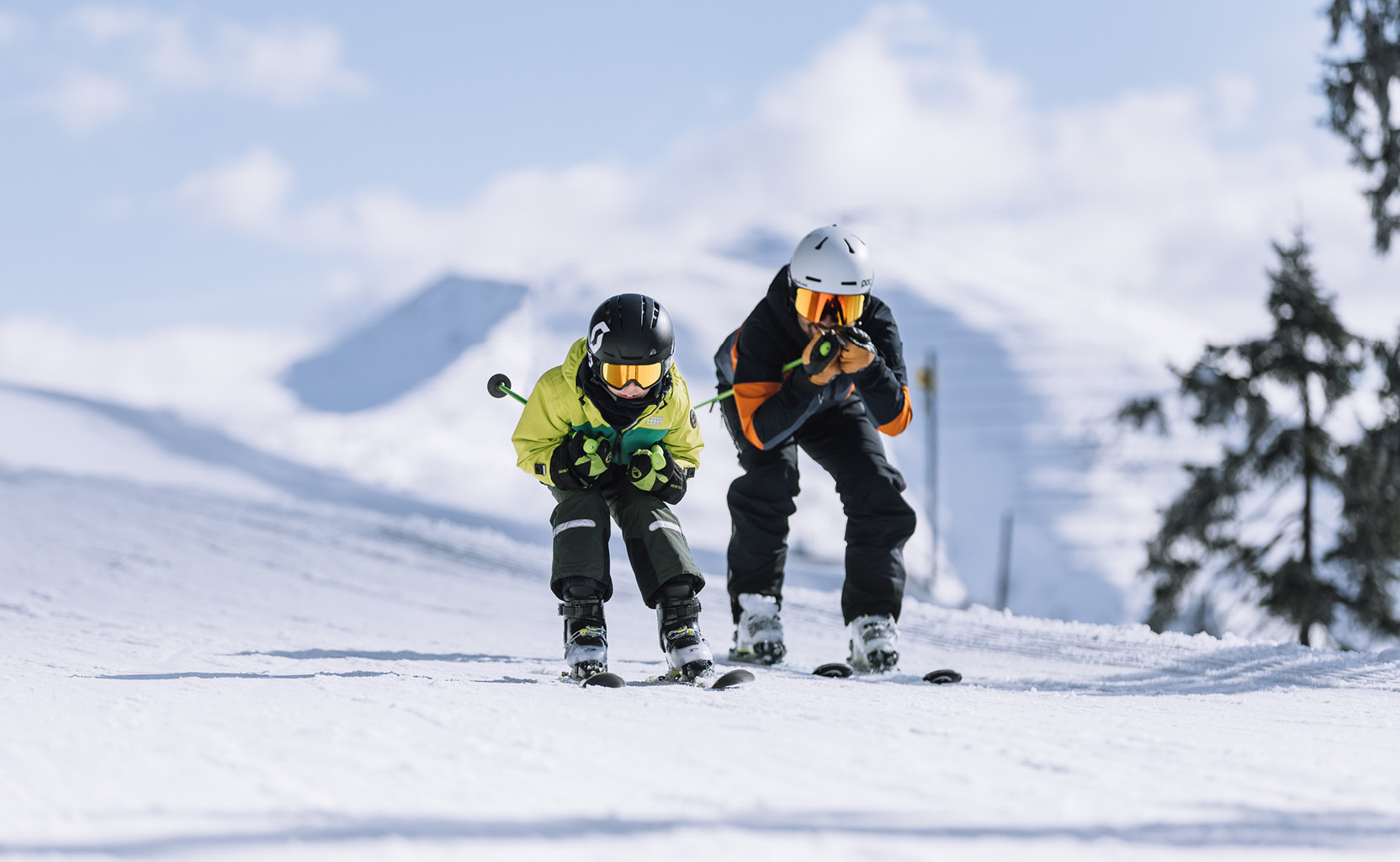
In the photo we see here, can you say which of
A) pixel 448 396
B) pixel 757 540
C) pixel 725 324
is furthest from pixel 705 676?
pixel 725 324

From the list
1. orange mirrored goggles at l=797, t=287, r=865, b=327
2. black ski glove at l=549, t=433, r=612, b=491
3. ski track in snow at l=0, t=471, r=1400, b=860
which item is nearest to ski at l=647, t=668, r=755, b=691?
ski track in snow at l=0, t=471, r=1400, b=860

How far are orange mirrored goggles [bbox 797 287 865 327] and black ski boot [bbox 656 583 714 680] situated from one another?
140cm

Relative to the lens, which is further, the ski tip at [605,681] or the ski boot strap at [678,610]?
the ski boot strap at [678,610]

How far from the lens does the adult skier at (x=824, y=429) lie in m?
4.98

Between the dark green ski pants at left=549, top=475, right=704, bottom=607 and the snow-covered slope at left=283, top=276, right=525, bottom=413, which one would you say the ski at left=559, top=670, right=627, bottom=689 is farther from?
the snow-covered slope at left=283, top=276, right=525, bottom=413

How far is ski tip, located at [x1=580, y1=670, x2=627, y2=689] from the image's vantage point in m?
4.13

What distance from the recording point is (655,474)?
4508 mm

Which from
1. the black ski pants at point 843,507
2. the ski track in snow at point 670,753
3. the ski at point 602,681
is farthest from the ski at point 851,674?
the ski at point 602,681

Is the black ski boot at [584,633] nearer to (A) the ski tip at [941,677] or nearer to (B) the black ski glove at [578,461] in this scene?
(B) the black ski glove at [578,461]

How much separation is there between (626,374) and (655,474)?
0.41 meters

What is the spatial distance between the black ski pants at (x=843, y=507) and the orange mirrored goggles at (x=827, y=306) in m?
0.49

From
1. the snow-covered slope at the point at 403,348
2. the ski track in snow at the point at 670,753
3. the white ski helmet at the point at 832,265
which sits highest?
the snow-covered slope at the point at 403,348

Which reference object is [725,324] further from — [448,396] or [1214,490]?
[1214,490]

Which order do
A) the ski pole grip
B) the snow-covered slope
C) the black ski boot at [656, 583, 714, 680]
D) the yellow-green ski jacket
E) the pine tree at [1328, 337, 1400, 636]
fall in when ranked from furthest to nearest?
the snow-covered slope → the pine tree at [1328, 337, 1400, 636] → the ski pole grip → the yellow-green ski jacket → the black ski boot at [656, 583, 714, 680]
